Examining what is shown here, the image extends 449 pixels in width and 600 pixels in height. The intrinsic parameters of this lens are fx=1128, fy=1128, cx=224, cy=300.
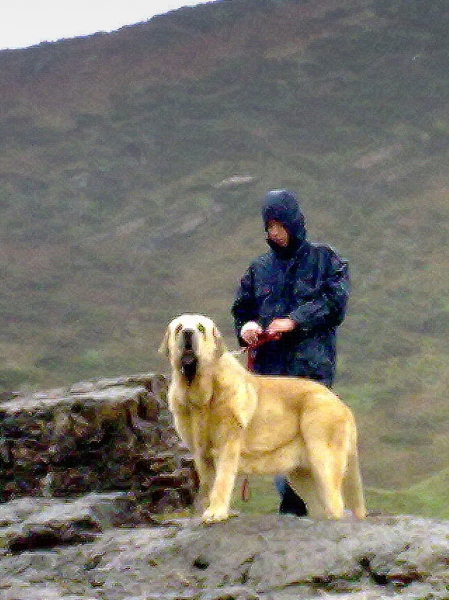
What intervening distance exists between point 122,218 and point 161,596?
29.7 metres

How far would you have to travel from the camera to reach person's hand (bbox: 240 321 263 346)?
25.1 ft

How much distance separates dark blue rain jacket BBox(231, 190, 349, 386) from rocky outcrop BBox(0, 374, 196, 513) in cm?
343

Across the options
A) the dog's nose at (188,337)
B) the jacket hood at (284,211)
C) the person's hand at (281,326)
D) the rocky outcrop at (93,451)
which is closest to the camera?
the dog's nose at (188,337)

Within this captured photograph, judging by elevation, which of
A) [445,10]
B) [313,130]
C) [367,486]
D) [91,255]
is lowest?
[367,486]

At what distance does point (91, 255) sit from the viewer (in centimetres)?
3400

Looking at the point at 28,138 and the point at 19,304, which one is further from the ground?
the point at 28,138

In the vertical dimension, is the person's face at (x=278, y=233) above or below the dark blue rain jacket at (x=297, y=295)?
above

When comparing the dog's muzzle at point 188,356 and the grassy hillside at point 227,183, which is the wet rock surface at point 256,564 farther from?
the grassy hillside at point 227,183

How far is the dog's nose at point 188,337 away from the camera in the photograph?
6.82 metres

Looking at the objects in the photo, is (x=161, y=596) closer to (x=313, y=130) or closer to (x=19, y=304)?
(x=19, y=304)

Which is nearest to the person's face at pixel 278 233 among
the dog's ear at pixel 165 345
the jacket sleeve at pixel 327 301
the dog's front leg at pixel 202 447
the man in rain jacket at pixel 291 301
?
the man in rain jacket at pixel 291 301

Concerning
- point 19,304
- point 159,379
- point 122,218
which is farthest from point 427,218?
point 159,379

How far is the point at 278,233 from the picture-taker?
785 cm

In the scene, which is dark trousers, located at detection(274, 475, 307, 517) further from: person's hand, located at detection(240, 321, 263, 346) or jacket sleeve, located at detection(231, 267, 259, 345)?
jacket sleeve, located at detection(231, 267, 259, 345)
